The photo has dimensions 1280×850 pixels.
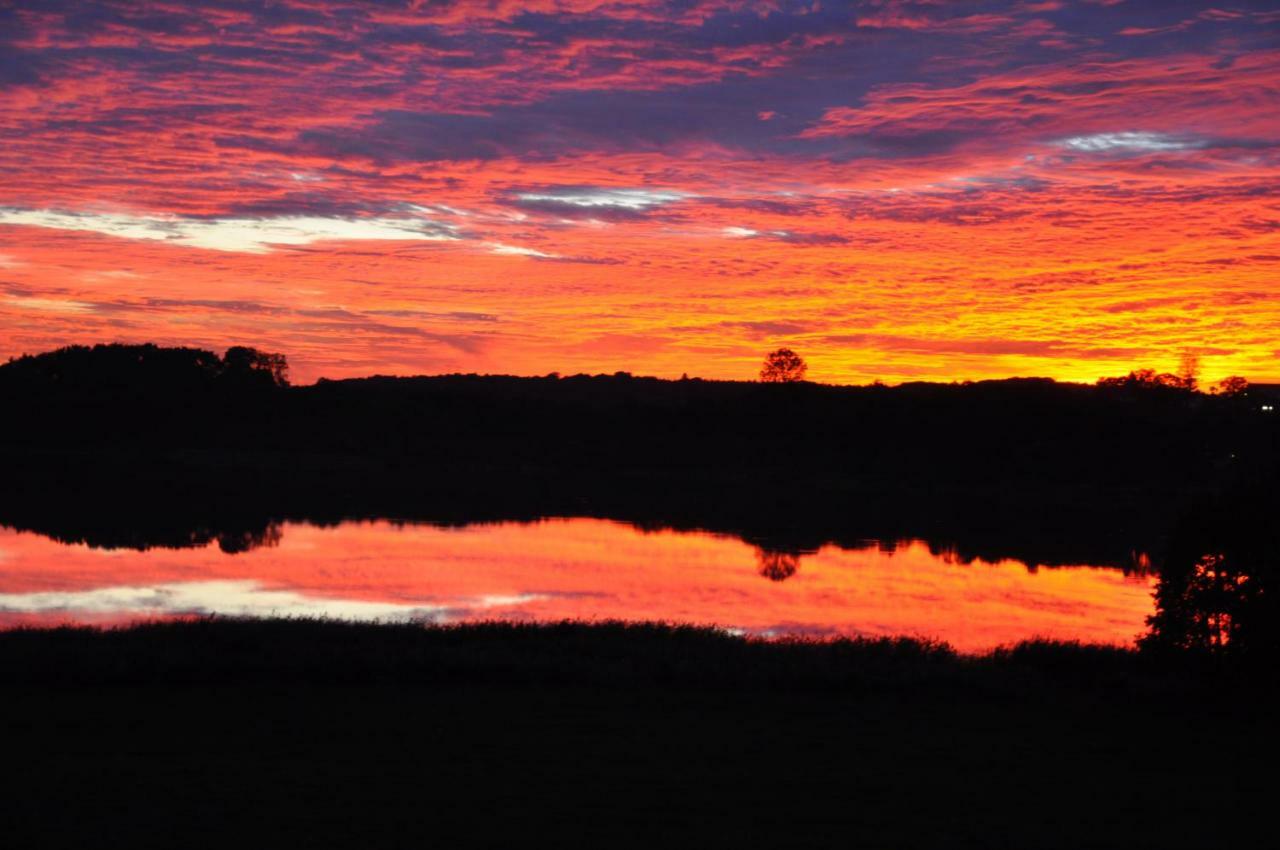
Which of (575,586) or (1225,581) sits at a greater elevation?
(1225,581)

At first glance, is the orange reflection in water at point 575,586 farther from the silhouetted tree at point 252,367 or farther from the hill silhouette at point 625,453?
the silhouetted tree at point 252,367

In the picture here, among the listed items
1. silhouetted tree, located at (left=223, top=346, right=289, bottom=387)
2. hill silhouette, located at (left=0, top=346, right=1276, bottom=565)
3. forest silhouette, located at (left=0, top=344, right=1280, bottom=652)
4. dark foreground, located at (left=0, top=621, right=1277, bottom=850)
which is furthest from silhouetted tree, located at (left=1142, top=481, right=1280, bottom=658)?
silhouetted tree, located at (left=223, top=346, right=289, bottom=387)

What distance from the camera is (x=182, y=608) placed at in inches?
1123

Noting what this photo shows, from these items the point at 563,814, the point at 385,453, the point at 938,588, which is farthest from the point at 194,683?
the point at 385,453

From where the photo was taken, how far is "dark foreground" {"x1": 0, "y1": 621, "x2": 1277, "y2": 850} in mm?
9852

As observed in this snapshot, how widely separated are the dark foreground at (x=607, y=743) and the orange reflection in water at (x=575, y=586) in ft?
27.6

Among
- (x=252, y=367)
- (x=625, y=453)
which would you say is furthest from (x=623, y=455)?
(x=252, y=367)

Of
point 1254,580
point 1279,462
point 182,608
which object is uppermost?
point 1279,462

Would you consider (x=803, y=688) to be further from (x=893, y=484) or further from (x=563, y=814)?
(x=893, y=484)

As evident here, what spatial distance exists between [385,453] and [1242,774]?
83.1 metres

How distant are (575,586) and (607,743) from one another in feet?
74.4

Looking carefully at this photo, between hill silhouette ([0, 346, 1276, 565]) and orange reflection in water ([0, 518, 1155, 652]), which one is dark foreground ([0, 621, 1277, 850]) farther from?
hill silhouette ([0, 346, 1276, 565])

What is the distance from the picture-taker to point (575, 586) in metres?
35.3

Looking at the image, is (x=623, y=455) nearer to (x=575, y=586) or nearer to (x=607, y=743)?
(x=575, y=586)
